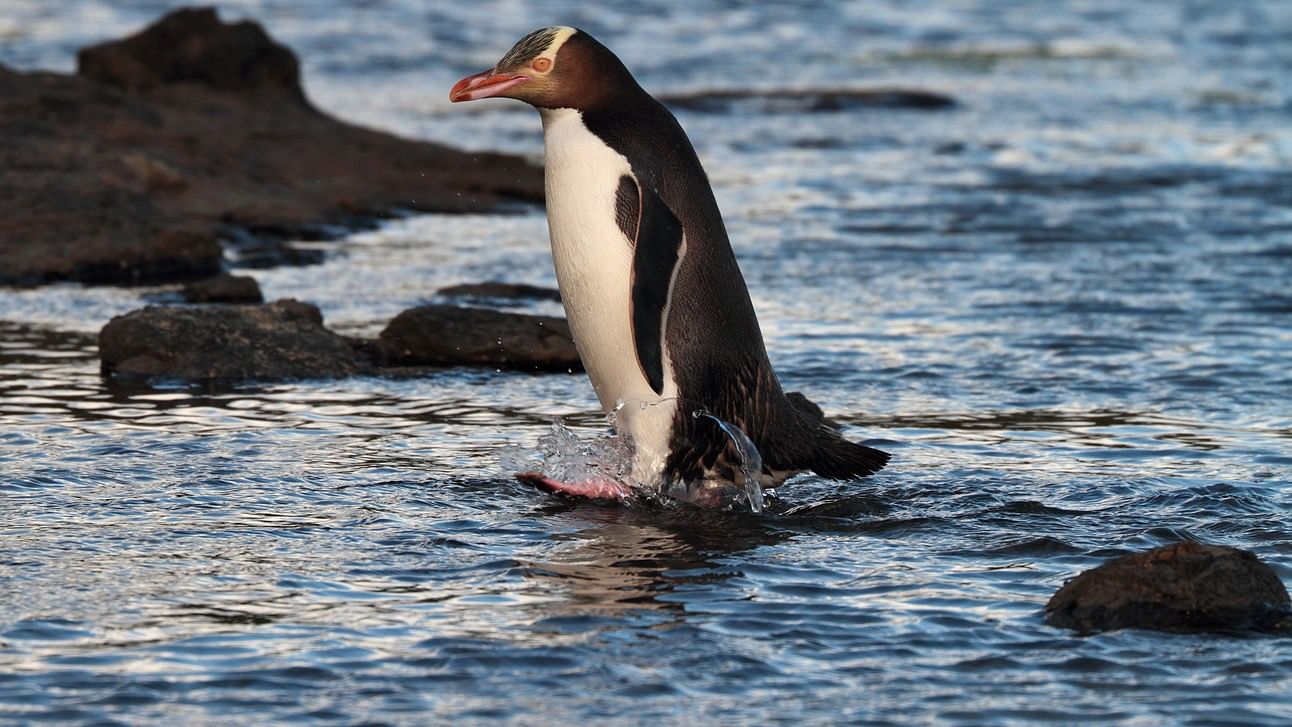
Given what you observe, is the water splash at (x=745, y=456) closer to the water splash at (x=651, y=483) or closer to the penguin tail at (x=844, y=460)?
the water splash at (x=651, y=483)

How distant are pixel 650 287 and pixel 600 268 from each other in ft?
0.68

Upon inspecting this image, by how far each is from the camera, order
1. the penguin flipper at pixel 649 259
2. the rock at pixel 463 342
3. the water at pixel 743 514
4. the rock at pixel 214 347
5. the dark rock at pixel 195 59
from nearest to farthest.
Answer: the water at pixel 743 514, the penguin flipper at pixel 649 259, the rock at pixel 214 347, the rock at pixel 463 342, the dark rock at pixel 195 59

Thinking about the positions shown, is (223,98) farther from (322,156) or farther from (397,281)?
(397,281)

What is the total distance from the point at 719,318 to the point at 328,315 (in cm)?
361

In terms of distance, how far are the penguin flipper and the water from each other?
490mm

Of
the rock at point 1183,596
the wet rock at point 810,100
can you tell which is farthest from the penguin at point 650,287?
the wet rock at point 810,100

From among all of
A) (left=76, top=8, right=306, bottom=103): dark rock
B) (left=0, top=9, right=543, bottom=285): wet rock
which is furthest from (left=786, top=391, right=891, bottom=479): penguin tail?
(left=76, top=8, right=306, bottom=103): dark rock

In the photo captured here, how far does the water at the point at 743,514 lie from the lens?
4223mm

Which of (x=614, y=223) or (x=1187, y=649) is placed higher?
(x=614, y=223)

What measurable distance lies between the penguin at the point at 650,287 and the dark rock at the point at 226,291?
11.2ft

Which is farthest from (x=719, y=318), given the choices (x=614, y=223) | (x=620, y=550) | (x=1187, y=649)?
(x=1187, y=649)

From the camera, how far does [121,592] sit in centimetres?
479

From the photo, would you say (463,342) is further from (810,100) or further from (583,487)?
(810,100)

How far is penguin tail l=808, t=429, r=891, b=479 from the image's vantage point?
6098 millimetres
